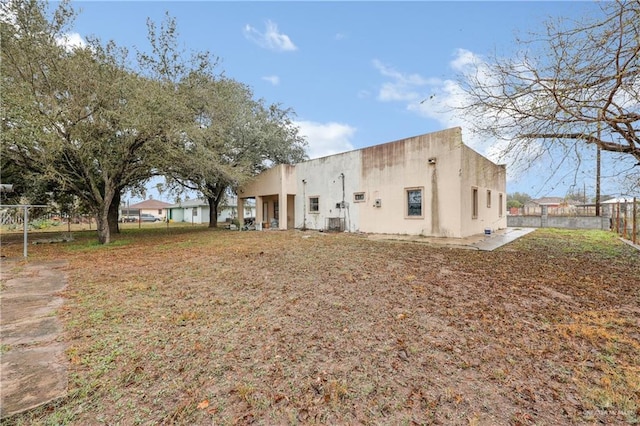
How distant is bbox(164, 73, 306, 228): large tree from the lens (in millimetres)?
11773

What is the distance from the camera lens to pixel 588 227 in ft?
55.9

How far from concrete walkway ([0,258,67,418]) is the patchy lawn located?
0.13m

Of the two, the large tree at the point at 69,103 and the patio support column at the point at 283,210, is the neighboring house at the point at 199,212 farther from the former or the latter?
the large tree at the point at 69,103

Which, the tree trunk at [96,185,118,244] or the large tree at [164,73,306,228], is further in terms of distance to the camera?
the large tree at [164,73,306,228]

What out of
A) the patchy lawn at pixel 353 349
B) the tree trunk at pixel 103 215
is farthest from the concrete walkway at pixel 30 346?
the tree trunk at pixel 103 215

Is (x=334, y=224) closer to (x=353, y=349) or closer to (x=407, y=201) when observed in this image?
(x=407, y=201)

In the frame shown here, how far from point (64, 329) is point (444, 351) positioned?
409 centimetres

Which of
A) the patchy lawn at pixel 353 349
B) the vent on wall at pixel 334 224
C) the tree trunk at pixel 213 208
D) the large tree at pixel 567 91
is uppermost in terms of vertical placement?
the large tree at pixel 567 91

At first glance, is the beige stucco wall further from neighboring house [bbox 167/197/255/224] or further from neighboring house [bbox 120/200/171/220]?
neighboring house [bbox 120/200/171/220]

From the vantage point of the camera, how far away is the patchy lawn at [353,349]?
77.6 inches

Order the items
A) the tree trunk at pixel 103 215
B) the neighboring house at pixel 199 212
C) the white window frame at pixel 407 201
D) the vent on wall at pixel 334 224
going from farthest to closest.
Answer: the neighboring house at pixel 199 212 → the vent on wall at pixel 334 224 → the white window frame at pixel 407 201 → the tree trunk at pixel 103 215

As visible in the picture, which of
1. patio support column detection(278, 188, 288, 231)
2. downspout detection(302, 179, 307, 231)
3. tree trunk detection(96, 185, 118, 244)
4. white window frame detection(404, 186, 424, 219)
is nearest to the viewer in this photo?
tree trunk detection(96, 185, 118, 244)

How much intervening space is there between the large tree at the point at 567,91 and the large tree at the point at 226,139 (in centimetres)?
960

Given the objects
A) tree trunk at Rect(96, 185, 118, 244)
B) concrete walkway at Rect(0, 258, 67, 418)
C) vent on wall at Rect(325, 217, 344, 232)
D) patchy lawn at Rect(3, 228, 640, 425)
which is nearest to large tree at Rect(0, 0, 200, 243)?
tree trunk at Rect(96, 185, 118, 244)
